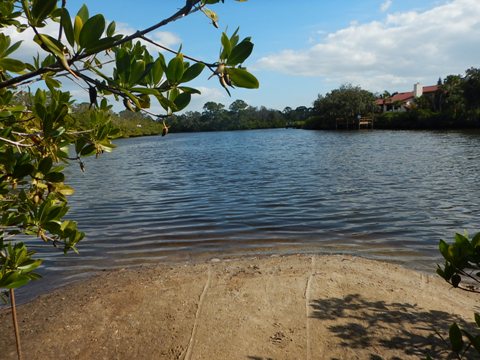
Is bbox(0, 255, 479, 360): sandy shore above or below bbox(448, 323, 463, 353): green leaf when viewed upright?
below

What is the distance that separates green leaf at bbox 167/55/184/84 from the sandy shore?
2783 millimetres

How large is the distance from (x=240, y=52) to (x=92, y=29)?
0.42 metres

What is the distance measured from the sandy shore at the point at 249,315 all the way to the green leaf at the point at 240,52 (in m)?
2.87

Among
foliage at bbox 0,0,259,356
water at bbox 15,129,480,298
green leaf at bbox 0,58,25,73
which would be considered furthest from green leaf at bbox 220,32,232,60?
water at bbox 15,129,480,298

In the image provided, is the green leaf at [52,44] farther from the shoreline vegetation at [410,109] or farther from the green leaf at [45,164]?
the shoreline vegetation at [410,109]

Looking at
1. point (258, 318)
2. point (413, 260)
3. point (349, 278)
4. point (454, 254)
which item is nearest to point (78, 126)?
point (454, 254)

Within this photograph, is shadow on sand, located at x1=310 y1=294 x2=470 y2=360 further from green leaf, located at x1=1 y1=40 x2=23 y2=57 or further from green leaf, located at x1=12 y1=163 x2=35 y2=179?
green leaf, located at x1=1 y1=40 x2=23 y2=57

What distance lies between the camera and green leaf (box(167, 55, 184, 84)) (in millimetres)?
1280

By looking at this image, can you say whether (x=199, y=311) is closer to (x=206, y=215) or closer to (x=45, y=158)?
(x=45, y=158)

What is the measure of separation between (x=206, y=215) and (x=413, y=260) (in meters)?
5.55

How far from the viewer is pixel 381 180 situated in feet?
49.8

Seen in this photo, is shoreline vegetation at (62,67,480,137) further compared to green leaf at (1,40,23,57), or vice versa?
shoreline vegetation at (62,67,480,137)

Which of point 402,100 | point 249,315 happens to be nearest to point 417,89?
point 402,100

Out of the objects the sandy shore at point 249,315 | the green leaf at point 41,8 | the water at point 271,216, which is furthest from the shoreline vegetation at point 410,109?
the green leaf at point 41,8
